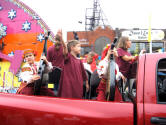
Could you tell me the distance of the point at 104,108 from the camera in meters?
1.63

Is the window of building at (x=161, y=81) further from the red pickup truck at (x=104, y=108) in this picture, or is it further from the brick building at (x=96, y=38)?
the brick building at (x=96, y=38)

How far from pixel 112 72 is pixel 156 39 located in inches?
592

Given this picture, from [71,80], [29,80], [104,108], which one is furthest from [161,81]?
[29,80]

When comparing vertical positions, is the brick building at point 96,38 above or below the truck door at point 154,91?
above

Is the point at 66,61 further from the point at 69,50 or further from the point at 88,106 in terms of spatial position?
the point at 88,106

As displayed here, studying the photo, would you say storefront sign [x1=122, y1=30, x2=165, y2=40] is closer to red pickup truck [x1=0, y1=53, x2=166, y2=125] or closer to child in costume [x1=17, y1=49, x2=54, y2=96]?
child in costume [x1=17, y1=49, x2=54, y2=96]

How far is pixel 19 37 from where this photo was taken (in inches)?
399

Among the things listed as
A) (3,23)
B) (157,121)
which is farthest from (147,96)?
(3,23)

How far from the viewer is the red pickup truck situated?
5.15ft

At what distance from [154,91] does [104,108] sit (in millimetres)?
438

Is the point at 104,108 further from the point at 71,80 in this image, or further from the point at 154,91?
the point at 71,80

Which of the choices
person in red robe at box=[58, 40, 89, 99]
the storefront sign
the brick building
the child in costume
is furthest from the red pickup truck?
the brick building

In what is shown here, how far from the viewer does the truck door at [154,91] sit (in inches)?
60.9

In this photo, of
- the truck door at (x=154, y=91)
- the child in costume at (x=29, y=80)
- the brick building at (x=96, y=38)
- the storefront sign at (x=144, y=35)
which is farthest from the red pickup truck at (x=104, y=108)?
the brick building at (x=96, y=38)
